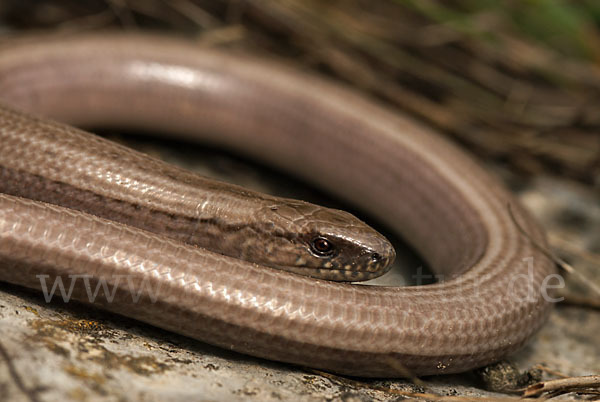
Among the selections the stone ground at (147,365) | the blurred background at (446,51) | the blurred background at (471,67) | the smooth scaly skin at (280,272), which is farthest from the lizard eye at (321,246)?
the blurred background at (446,51)

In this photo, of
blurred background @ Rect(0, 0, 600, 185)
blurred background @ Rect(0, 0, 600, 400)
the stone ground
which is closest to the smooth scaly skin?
the stone ground

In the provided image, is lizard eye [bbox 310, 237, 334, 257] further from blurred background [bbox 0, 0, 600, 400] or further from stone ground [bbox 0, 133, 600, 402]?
blurred background [bbox 0, 0, 600, 400]

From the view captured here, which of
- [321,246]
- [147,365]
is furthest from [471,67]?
[147,365]

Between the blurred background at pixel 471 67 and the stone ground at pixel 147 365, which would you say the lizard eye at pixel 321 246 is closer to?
the stone ground at pixel 147 365

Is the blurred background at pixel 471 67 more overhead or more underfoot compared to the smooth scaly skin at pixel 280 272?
more overhead

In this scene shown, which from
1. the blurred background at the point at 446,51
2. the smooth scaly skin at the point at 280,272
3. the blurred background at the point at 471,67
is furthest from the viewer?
the blurred background at the point at 446,51

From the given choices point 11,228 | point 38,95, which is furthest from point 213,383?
point 38,95

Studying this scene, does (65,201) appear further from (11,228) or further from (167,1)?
(167,1)
